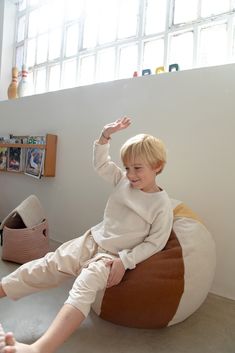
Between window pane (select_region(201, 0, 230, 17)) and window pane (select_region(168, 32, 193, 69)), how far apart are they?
143mm

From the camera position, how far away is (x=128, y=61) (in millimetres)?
2084

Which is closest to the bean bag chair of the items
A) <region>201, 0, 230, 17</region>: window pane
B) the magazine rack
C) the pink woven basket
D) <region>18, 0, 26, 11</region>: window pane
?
the pink woven basket

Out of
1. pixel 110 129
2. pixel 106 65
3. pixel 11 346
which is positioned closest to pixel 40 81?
pixel 106 65

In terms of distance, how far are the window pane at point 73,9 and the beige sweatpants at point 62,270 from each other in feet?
7.00

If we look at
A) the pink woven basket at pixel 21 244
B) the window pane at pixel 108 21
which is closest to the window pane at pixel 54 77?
the window pane at pixel 108 21

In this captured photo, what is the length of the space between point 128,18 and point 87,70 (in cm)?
52

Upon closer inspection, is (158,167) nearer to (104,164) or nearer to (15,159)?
(104,164)

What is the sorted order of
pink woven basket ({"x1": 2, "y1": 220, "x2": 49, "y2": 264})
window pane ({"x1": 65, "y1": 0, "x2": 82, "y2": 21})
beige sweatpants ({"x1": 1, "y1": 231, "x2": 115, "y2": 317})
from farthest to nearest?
1. window pane ({"x1": 65, "y1": 0, "x2": 82, "y2": 21})
2. pink woven basket ({"x1": 2, "y1": 220, "x2": 49, "y2": 264})
3. beige sweatpants ({"x1": 1, "y1": 231, "x2": 115, "y2": 317})

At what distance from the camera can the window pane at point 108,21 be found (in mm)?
2186

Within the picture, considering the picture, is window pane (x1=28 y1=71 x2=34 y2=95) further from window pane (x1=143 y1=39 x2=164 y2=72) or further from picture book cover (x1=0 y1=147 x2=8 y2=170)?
window pane (x1=143 y1=39 x2=164 y2=72)

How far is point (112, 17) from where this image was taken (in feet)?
7.22

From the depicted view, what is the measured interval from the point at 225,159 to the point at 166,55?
2.98 ft

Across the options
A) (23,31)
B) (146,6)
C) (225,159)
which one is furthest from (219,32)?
(23,31)

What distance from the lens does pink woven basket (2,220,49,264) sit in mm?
1607
